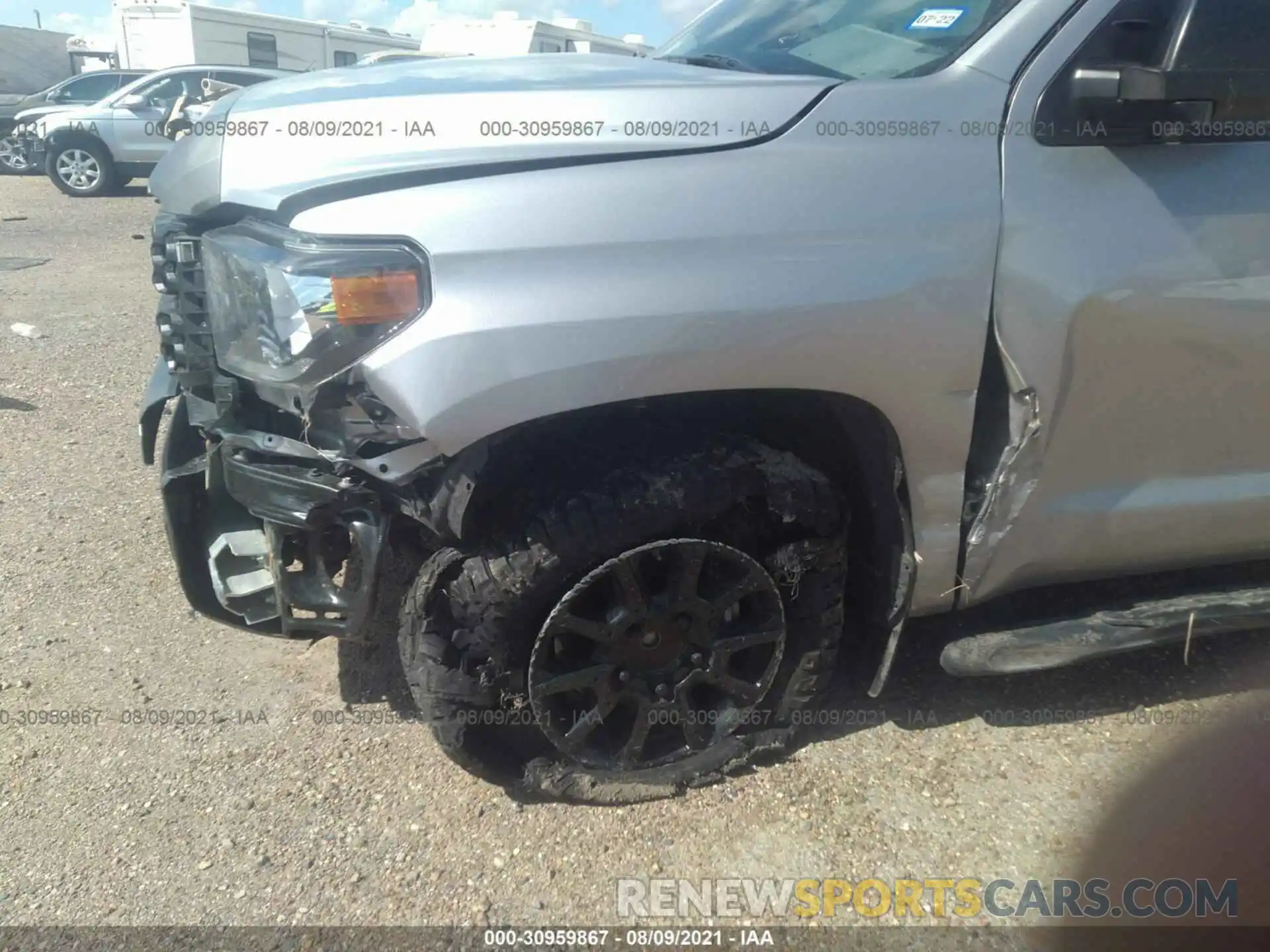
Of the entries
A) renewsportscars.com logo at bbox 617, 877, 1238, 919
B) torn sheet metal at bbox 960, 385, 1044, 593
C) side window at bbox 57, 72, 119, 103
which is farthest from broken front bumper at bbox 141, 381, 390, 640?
side window at bbox 57, 72, 119, 103

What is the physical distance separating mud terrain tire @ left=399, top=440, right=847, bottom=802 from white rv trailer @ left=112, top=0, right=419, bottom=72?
16310 millimetres

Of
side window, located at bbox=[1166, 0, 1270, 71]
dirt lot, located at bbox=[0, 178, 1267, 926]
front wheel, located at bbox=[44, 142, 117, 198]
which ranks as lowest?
front wheel, located at bbox=[44, 142, 117, 198]

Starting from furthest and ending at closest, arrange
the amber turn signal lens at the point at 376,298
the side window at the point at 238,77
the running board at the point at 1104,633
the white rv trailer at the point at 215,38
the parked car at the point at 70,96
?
1. the white rv trailer at the point at 215,38
2. the parked car at the point at 70,96
3. the side window at the point at 238,77
4. the running board at the point at 1104,633
5. the amber turn signal lens at the point at 376,298

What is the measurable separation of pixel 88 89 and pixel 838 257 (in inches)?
611

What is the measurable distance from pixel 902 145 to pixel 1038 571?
42.4 inches

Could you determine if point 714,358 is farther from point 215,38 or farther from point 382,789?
point 215,38

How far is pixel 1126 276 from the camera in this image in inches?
78.3

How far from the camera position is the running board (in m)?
2.32

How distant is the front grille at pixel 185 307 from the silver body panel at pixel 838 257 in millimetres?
102

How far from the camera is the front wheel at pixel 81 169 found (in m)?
12.6

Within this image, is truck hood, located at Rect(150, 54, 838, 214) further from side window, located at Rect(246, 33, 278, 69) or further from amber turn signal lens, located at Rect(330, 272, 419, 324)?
side window, located at Rect(246, 33, 278, 69)

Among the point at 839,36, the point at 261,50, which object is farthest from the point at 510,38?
the point at 839,36

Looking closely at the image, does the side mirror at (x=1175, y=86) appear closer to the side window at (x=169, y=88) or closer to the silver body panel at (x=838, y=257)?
the silver body panel at (x=838, y=257)

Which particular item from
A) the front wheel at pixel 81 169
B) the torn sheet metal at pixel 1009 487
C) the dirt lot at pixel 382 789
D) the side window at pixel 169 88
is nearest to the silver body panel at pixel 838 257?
the torn sheet metal at pixel 1009 487
